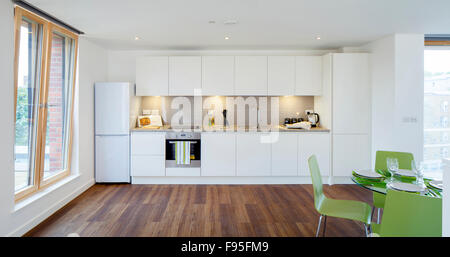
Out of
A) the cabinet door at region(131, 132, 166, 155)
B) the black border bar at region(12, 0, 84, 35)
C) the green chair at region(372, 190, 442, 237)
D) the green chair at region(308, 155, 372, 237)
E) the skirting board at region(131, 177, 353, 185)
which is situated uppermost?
the black border bar at region(12, 0, 84, 35)

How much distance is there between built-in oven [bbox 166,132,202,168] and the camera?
181 inches

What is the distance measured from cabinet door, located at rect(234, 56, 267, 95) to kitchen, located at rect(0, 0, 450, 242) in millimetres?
18

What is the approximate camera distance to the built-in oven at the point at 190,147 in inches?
181

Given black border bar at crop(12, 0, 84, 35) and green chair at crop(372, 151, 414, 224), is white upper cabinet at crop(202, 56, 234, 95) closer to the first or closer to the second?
black border bar at crop(12, 0, 84, 35)

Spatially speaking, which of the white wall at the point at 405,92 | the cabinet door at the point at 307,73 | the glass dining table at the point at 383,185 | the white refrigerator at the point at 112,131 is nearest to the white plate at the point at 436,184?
the glass dining table at the point at 383,185

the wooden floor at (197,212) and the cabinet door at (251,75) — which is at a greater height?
the cabinet door at (251,75)

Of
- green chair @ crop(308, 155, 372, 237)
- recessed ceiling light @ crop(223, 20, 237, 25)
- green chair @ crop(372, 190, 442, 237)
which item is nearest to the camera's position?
green chair @ crop(372, 190, 442, 237)

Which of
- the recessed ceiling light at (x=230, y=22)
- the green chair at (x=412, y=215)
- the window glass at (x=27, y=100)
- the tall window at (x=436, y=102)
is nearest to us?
the green chair at (x=412, y=215)

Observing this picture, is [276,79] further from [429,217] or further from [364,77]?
[429,217]

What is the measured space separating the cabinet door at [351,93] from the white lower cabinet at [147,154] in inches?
121

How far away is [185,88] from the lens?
4801 mm

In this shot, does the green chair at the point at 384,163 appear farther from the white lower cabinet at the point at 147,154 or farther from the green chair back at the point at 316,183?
the white lower cabinet at the point at 147,154

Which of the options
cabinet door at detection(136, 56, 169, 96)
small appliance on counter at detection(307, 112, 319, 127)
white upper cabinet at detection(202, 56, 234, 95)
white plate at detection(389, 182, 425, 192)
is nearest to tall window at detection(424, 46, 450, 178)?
small appliance on counter at detection(307, 112, 319, 127)
